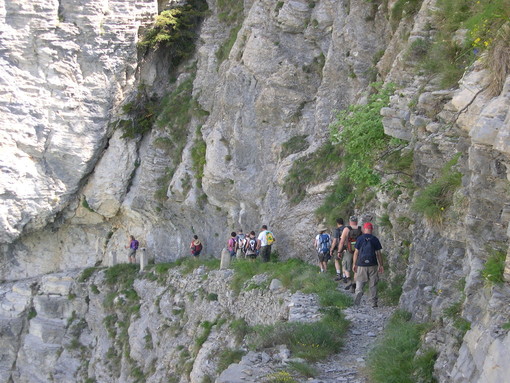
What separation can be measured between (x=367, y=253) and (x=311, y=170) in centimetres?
774

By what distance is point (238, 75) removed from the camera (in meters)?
22.3

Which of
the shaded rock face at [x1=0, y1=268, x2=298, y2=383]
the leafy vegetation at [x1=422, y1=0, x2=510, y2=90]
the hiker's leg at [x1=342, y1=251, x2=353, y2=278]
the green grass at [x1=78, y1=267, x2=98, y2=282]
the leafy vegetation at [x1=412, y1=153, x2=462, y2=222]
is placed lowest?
the shaded rock face at [x1=0, y1=268, x2=298, y2=383]

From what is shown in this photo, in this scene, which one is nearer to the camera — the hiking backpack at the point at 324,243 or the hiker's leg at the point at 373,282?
the hiker's leg at the point at 373,282

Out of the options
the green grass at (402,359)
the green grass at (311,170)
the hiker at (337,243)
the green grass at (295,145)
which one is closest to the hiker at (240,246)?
the green grass at (311,170)

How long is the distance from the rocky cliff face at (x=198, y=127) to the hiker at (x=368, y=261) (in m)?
0.66

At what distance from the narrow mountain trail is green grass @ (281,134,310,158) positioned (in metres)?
9.06

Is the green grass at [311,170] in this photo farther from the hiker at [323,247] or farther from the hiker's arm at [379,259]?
the hiker's arm at [379,259]

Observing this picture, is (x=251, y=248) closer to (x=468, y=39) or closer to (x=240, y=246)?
(x=240, y=246)

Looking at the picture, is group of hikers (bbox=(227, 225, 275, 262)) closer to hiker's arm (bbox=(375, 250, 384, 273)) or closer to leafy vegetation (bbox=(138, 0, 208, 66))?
hiker's arm (bbox=(375, 250, 384, 273))

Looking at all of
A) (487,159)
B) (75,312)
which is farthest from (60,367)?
(487,159)

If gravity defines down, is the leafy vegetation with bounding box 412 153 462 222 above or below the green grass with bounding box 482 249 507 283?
above

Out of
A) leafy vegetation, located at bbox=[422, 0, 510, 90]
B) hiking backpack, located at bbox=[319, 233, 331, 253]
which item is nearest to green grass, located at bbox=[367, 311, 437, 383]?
leafy vegetation, located at bbox=[422, 0, 510, 90]

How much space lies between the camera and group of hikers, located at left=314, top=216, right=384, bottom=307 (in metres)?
10.6

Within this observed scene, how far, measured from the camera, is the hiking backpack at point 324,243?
1399 cm
